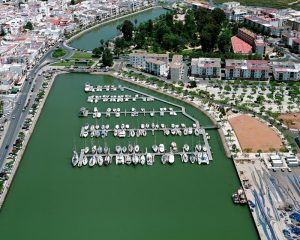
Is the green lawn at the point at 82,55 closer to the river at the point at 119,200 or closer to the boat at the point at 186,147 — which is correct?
the river at the point at 119,200

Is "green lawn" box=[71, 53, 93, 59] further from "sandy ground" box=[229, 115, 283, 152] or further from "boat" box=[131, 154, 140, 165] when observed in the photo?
"boat" box=[131, 154, 140, 165]

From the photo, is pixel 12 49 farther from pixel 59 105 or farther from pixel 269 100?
pixel 269 100

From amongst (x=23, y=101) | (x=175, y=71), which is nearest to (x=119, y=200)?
(x=23, y=101)

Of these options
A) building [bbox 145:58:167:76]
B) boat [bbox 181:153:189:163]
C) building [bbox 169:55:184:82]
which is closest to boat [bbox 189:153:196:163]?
boat [bbox 181:153:189:163]

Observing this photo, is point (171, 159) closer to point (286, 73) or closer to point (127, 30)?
point (286, 73)

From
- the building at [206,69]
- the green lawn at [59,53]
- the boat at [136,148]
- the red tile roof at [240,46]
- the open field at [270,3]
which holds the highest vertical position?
the building at [206,69]

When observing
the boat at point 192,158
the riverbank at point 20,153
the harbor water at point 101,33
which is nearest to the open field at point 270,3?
the harbor water at point 101,33
